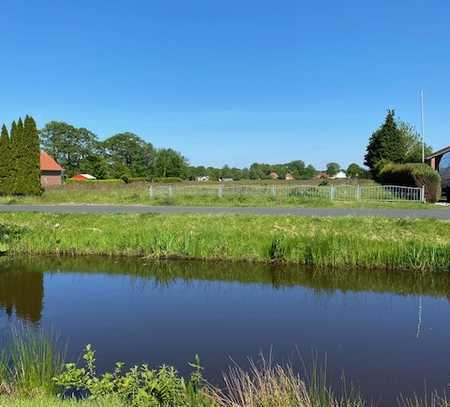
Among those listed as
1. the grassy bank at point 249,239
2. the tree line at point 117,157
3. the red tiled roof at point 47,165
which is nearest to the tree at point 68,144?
the tree line at point 117,157

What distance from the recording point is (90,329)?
27.7 feet

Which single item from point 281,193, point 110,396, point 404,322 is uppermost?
point 281,193

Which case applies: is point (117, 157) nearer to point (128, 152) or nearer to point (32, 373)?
point (128, 152)

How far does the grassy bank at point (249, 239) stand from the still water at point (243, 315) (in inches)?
25.5

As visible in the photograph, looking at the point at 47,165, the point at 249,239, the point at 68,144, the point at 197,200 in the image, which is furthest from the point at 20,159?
the point at 68,144

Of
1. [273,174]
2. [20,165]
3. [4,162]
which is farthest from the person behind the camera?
[273,174]

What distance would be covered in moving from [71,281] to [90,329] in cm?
463

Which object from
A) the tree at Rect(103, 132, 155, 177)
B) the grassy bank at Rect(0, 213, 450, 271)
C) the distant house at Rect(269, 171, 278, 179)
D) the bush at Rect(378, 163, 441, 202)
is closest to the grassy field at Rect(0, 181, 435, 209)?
the bush at Rect(378, 163, 441, 202)

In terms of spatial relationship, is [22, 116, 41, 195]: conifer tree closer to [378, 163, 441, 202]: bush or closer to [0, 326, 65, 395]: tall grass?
[378, 163, 441, 202]: bush

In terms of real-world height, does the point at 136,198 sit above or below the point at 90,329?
above

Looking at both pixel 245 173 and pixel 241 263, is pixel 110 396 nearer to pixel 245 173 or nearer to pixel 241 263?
pixel 241 263

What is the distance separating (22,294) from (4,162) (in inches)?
923

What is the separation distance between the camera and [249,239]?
15.1 m

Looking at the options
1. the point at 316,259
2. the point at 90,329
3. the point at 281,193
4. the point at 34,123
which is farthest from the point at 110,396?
the point at 34,123
